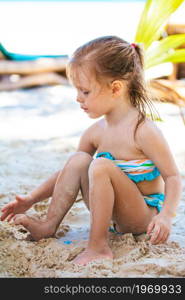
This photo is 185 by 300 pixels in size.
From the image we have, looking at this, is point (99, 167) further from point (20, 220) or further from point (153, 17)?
point (153, 17)

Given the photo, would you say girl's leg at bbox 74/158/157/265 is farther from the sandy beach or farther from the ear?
the ear

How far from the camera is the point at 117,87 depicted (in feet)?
5.57

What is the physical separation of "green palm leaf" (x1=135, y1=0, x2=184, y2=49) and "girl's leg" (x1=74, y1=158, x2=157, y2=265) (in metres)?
1.69

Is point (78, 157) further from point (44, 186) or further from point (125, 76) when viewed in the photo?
A: point (125, 76)

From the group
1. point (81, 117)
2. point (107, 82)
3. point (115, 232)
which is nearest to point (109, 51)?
point (107, 82)

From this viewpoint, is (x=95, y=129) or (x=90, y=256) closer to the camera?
(x=90, y=256)

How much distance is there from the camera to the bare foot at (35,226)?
1.70 metres

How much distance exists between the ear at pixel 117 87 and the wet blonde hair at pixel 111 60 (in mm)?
13

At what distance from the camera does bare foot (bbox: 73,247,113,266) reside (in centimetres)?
156

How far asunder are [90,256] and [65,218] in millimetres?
462

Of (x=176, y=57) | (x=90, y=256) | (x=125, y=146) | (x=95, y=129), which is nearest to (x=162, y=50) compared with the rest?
(x=176, y=57)

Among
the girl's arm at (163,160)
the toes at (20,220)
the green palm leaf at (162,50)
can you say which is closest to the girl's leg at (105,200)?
the girl's arm at (163,160)

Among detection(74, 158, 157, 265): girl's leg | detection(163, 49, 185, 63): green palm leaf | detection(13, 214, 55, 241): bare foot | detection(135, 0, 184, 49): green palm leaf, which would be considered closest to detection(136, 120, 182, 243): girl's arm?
detection(74, 158, 157, 265): girl's leg

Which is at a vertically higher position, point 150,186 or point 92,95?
point 92,95
